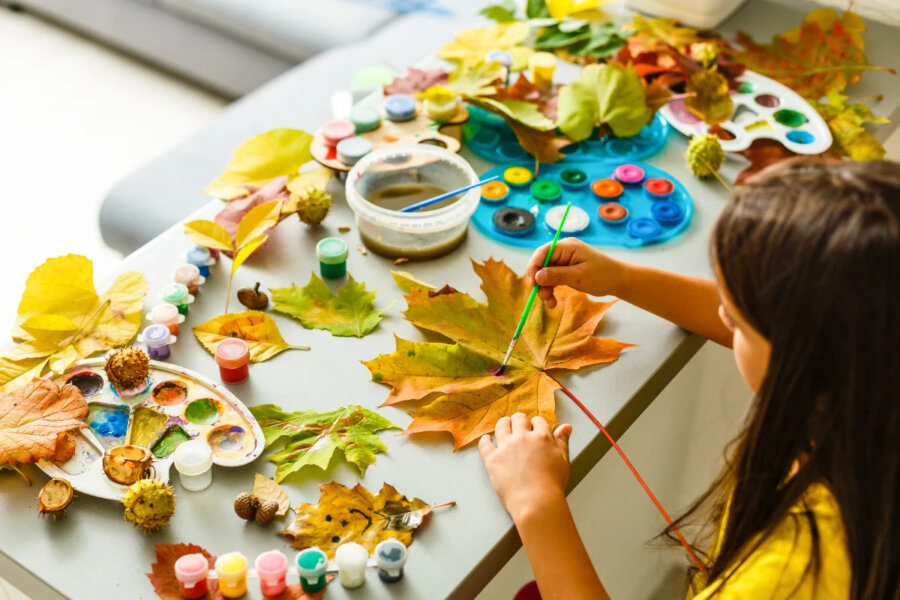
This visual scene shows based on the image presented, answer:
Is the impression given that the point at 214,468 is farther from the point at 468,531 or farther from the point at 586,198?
the point at 586,198

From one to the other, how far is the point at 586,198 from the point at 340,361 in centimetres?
46

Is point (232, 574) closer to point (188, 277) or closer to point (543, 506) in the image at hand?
point (543, 506)

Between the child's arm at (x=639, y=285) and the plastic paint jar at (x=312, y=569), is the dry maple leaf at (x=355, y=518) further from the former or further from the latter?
the child's arm at (x=639, y=285)

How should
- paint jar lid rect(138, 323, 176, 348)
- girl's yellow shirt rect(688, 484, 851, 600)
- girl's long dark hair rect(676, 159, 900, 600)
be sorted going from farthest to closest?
paint jar lid rect(138, 323, 176, 348) < girl's yellow shirt rect(688, 484, 851, 600) < girl's long dark hair rect(676, 159, 900, 600)

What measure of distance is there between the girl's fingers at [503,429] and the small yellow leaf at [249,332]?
0.25m

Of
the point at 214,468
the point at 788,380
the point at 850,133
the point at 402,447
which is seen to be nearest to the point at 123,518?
the point at 214,468

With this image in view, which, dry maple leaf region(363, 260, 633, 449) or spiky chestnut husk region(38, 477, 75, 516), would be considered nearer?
spiky chestnut husk region(38, 477, 75, 516)

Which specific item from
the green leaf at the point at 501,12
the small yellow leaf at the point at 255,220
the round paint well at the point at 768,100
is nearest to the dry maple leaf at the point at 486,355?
the small yellow leaf at the point at 255,220

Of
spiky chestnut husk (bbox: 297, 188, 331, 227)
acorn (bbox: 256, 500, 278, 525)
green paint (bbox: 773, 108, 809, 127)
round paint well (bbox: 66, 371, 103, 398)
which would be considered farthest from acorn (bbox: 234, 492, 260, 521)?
green paint (bbox: 773, 108, 809, 127)

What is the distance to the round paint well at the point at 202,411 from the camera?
37.7 inches

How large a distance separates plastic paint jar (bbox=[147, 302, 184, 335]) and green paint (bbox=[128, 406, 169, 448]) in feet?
0.40

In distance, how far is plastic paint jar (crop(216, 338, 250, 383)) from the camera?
1.00 m

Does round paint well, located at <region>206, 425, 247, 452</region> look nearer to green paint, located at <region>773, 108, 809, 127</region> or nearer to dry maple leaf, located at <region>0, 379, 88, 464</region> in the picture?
dry maple leaf, located at <region>0, 379, 88, 464</region>

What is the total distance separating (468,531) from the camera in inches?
34.5
